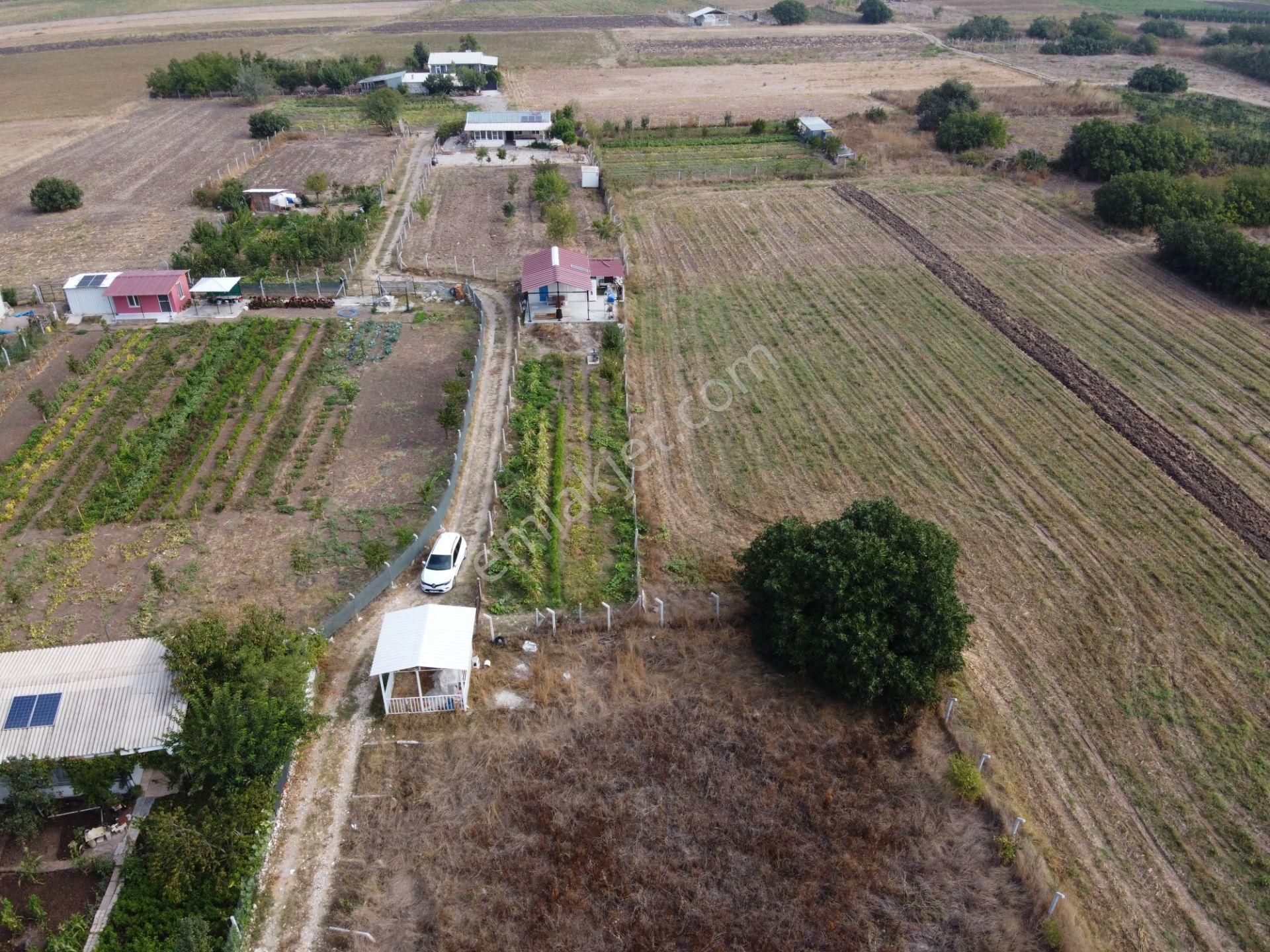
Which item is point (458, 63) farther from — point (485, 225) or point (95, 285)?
point (95, 285)

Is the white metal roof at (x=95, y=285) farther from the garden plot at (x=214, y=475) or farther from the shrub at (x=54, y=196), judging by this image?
the shrub at (x=54, y=196)

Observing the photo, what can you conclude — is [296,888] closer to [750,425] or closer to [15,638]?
[15,638]

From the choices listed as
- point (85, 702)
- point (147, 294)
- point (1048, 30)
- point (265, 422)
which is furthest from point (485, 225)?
point (1048, 30)

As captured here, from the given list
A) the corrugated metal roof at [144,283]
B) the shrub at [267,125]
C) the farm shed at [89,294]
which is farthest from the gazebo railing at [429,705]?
the shrub at [267,125]

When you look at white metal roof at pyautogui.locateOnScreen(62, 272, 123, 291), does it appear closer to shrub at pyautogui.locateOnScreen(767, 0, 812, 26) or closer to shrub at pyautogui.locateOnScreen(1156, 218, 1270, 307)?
shrub at pyautogui.locateOnScreen(1156, 218, 1270, 307)

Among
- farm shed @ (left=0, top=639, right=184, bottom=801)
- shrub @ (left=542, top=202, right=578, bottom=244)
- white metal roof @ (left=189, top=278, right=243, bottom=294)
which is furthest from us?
shrub @ (left=542, top=202, right=578, bottom=244)

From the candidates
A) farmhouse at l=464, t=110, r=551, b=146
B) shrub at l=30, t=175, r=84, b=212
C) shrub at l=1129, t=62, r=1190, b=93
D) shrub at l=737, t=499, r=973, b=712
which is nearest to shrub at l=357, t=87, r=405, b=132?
A: farmhouse at l=464, t=110, r=551, b=146

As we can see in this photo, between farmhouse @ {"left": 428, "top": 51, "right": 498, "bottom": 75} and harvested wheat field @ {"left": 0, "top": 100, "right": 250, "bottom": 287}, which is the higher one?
farmhouse @ {"left": 428, "top": 51, "right": 498, "bottom": 75}

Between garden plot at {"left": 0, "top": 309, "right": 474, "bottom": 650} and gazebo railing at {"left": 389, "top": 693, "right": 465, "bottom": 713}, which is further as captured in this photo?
garden plot at {"left": 0, "top": 309, "right": 474, "bottom": 650}
